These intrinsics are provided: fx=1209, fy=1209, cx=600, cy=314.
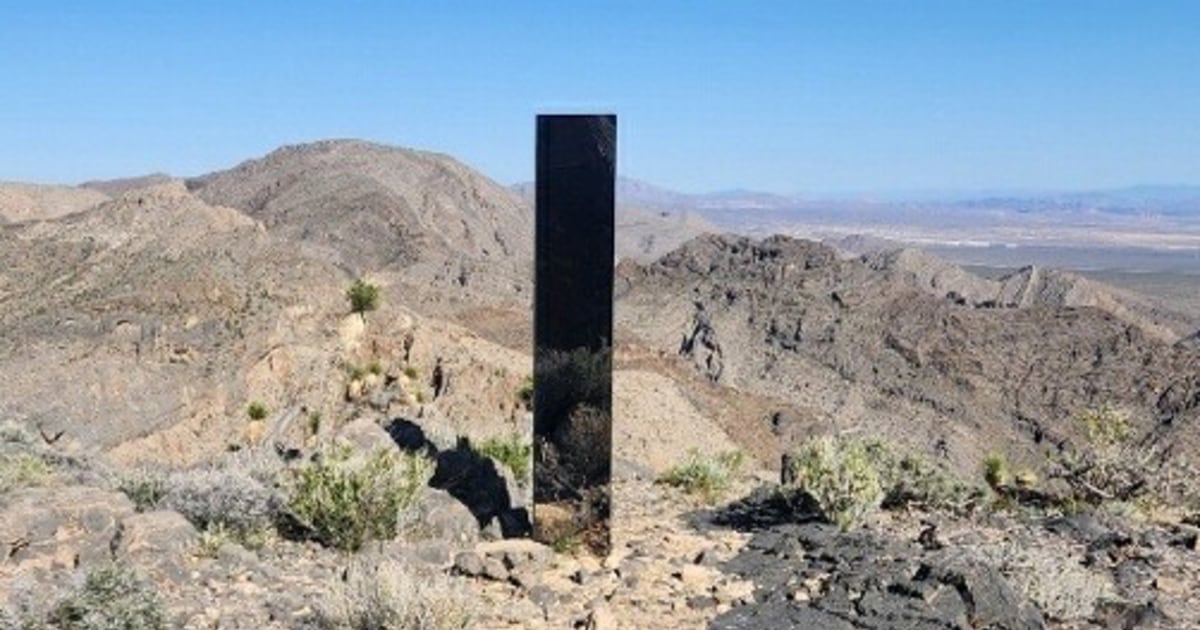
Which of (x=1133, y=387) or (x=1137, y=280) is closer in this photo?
(x=1133, y=387)

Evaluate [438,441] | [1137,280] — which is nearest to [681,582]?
[438,441]

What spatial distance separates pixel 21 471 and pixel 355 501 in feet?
9.02

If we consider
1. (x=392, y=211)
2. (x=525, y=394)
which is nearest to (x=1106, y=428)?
(x=525, y=394)

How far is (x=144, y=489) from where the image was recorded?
9.03m

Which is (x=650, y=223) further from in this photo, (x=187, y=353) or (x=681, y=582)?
(x=681, y=582)

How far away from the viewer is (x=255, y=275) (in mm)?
Result: 24734

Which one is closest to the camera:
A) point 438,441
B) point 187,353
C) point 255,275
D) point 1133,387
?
point 438,441

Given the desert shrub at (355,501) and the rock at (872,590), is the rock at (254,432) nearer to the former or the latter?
the desert shrub at (355,501)

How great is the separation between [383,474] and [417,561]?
663 millimetres

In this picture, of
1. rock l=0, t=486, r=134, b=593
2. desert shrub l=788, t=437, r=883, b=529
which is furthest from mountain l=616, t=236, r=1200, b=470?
rock l=0, t=486, r=134, b=593

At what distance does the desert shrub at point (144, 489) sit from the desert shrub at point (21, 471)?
58cm

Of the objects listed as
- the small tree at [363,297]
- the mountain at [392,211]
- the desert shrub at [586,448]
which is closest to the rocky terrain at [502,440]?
the small tree at [363,297]

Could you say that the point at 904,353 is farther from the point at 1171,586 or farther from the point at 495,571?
the point at 495,571

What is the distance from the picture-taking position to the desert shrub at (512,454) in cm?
1125
